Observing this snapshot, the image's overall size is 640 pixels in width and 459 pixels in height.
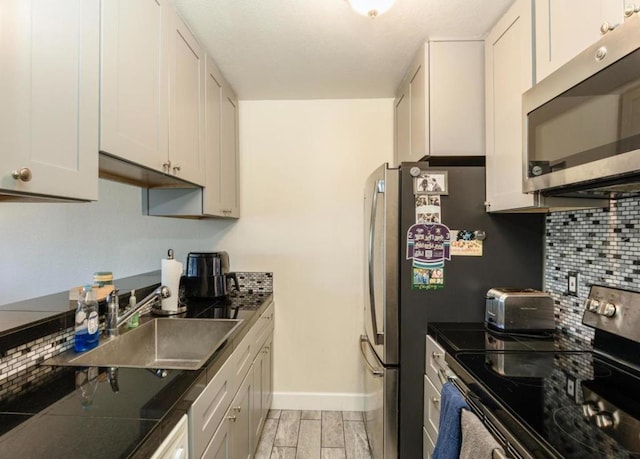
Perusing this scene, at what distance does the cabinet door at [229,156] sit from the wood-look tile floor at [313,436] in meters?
1.56

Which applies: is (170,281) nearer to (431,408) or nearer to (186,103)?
(186,103)

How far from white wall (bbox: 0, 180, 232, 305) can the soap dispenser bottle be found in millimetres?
1333

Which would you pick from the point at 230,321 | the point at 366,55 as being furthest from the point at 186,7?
the point at 230,321

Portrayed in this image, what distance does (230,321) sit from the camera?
173cm

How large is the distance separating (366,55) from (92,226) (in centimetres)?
234

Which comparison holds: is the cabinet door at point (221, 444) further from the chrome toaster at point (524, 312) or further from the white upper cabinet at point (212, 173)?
the chrome toaster at point (524, 312)

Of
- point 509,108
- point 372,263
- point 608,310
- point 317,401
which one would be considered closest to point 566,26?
point 509,108

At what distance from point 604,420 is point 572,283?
84cm

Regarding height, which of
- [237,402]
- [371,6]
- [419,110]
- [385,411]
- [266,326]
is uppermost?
[371,6]

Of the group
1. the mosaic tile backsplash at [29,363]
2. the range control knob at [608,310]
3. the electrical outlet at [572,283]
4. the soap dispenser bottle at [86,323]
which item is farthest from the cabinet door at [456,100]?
the mosaic tile backsplash at [29,363]

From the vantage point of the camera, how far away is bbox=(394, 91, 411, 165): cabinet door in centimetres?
218

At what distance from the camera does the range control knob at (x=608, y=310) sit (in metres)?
1.28

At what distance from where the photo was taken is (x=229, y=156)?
2.38m

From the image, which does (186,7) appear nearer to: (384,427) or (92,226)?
(92,226)
